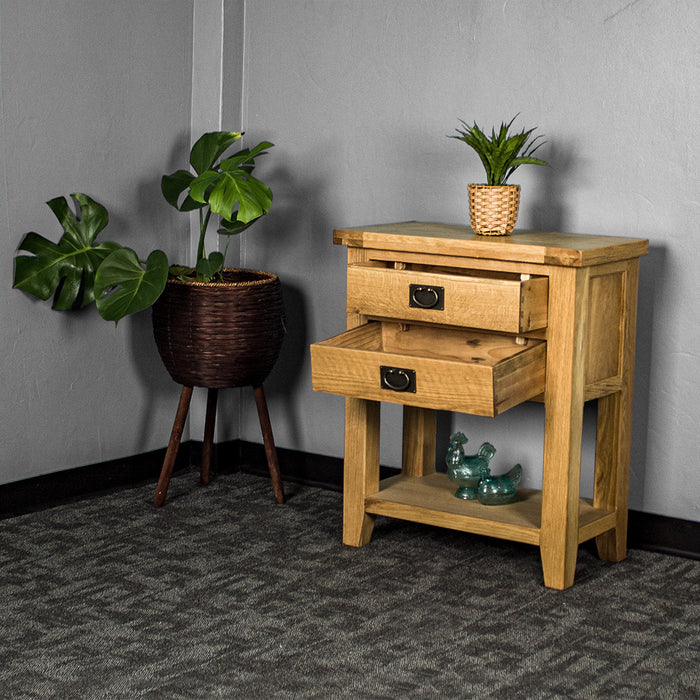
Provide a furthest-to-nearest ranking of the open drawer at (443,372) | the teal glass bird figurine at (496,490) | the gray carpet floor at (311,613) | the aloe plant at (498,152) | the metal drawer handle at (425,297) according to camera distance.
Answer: the teal glass bird figurine at (496,490)
the aloe plant at (498,152)
the metal drawer handle at (425,297)
the open drawer at (443,372)
the gray carpet floor at (311,613)

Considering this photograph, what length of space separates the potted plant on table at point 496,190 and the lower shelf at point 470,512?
67 cm

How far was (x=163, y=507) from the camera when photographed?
3.06 meters

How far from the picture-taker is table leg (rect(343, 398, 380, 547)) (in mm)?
2729

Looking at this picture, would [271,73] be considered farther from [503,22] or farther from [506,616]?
[506,616]


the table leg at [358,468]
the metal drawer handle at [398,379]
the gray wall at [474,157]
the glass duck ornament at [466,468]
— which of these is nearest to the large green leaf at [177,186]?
the gray wall at [474,157]

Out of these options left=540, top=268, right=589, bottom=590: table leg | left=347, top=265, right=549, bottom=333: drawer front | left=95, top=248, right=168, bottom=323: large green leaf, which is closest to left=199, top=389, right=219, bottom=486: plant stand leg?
left=95, top=248, right=168, bottom=323: large green leaf

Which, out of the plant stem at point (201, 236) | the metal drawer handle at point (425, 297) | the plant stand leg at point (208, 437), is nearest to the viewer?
the metal drawer handle at point (425, 297)

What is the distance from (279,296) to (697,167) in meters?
1.16

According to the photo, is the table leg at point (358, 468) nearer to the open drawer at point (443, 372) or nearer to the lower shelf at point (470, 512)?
the lower shelf at point (470, 512)

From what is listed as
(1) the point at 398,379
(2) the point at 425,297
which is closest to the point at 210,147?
(2) the point at 425,297

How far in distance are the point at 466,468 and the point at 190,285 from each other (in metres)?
0.88

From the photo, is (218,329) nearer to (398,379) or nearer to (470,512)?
(398,379)

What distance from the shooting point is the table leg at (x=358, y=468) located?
273 centimetres

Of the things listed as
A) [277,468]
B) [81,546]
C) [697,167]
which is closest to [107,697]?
[81,546]
